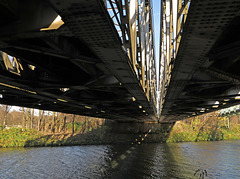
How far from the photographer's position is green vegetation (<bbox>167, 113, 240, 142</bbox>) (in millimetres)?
60031

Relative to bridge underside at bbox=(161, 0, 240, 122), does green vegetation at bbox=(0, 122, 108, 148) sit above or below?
below

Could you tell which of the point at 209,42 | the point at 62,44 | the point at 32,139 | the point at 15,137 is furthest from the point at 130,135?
the point at 209,42

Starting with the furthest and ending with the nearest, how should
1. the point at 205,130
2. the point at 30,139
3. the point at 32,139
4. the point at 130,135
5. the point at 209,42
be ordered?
the point at 205,130
the point at 130,135
the point at 32,139
the point at 30,139
the point at 209,42

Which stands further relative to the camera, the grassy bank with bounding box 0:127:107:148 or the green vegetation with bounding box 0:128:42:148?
the grassy bank with bounding box 0:127:107:148

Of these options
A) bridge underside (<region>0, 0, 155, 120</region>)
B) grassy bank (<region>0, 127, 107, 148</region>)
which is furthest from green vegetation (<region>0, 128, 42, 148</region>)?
bridge underside (<region>0, 0, 155, 120</region>)

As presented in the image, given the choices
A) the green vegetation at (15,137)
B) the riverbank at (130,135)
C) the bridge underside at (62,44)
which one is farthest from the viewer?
the riverbank at (130,135)

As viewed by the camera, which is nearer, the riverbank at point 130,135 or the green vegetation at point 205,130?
the riverbank at point 130,135

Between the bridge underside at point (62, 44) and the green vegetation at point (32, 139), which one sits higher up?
the bridge underside at point (62, 44)

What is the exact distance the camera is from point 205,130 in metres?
63.3

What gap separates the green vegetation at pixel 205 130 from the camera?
60031 mm

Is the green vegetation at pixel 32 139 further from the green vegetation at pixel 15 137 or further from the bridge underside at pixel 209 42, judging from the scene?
the bridge underside at pixel 209 42

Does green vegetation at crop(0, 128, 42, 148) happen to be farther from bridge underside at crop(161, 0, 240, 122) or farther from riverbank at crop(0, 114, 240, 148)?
bridge underside at crop(161, 0, 240, 122)

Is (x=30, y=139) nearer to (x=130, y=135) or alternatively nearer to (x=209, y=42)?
(x=130, y=135)

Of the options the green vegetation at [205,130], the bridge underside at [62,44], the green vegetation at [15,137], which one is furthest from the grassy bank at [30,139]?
the bridge underside at [62,44]
